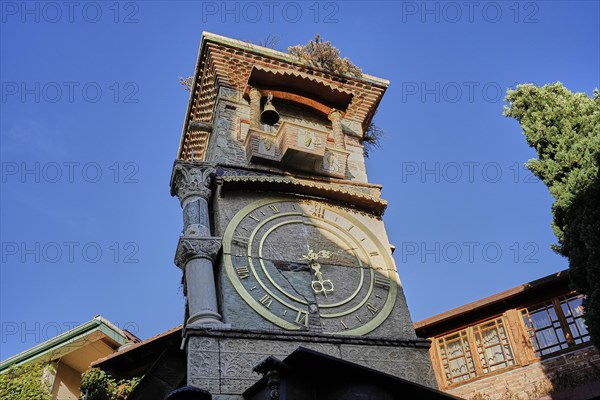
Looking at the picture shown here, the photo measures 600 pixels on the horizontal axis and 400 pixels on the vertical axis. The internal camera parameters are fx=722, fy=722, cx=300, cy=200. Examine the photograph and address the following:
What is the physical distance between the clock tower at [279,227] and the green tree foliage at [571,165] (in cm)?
254

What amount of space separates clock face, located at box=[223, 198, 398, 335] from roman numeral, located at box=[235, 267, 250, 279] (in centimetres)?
1

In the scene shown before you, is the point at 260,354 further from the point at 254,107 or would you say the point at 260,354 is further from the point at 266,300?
the point at 254,107

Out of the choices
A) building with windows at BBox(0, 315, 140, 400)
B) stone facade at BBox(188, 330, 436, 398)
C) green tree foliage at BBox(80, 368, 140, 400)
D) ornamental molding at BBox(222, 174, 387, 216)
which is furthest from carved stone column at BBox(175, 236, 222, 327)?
building with windows at BBox(0, 315, 140, 400)

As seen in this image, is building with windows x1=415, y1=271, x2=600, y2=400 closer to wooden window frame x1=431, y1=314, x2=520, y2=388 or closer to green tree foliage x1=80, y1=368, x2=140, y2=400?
wooden window frame x1=431, y1=314, x2=520, y2=388

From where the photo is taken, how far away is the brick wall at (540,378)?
12.5m

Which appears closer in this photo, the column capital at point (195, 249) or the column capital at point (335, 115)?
the column capital at point (195, 249)

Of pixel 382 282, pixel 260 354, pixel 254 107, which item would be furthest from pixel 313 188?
pixel 260 354

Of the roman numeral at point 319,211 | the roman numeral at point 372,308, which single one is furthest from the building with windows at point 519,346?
the roman numeral at point 319,211

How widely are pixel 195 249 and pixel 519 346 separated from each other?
21.5 ft

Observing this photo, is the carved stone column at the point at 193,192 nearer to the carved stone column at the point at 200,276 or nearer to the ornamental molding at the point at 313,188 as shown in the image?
the carved stone column at the point at 200,276

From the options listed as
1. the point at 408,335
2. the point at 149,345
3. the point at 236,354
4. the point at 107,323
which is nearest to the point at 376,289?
the point at 408,335

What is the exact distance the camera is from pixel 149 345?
43.0ft

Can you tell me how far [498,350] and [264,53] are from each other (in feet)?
24.0

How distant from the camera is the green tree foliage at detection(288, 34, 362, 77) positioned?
14836 millimetres
